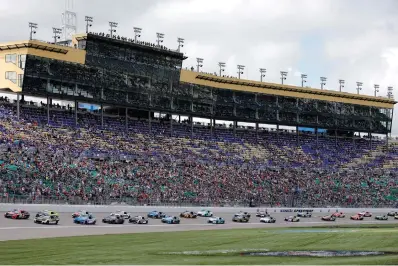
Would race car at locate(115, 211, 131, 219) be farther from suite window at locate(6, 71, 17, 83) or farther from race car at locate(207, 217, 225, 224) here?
suite window at locate(6, 71, 17, 83)

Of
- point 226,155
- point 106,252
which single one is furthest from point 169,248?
point 226,155

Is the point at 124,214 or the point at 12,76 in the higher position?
the point at 12,76

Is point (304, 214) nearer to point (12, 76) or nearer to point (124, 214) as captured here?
point (124, 214)

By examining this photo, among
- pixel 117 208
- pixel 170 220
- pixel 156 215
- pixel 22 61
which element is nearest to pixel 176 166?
pixel 156 215

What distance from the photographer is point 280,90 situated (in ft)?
439

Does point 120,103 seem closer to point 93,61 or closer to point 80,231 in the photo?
point 93,61

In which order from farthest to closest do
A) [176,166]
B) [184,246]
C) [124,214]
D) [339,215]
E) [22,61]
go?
1. [176,166]
2. [339,215]
3. [22,61]
4. [124,214]
5. [184,246]

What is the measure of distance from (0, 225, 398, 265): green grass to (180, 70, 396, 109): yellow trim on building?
56.4 m

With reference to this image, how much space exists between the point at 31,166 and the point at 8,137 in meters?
7.47

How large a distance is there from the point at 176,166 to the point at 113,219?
29456 millimetres

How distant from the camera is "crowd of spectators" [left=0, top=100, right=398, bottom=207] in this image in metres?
84.0

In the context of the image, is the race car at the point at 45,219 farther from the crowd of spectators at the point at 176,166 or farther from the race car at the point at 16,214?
the crowd of spectators at the point at 176,166

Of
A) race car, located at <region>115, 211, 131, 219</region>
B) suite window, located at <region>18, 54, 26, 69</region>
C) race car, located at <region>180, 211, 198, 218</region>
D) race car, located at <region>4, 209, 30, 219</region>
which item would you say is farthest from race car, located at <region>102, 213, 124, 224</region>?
suite window, located at <region>18, 54, 26, 69</region>

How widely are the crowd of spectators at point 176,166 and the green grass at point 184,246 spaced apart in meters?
22.9
